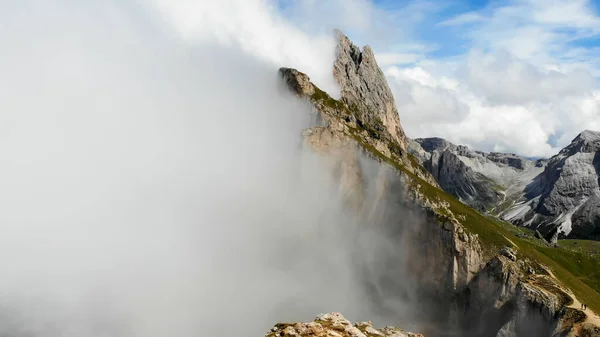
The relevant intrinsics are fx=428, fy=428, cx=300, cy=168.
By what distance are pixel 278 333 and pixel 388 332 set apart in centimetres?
3645

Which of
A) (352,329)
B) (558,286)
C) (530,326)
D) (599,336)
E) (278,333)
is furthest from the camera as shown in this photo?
(558,286)

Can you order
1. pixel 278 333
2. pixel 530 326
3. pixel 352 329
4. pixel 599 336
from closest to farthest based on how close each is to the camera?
pixel 278 333 → pixel 352 329 → pixel 599 336 → pixel 530 326

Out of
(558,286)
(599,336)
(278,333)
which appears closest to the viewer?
(278,333)

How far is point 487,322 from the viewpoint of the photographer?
19712 cm

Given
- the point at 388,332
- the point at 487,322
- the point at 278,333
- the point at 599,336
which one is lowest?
the point at 487,322

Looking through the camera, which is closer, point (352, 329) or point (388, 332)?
point (352, 329)

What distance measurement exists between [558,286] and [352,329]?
152m

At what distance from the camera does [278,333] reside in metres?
69.1

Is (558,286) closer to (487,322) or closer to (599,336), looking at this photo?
(487,322)

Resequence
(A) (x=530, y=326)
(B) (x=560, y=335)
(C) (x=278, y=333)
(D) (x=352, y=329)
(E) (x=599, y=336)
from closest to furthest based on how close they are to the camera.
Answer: (C) (x=278, y=333)
(D) (x=352, y=329)
(E) (x=599, y=336)
(B) (x=560, y=335)
(A) (x=530, y=326)

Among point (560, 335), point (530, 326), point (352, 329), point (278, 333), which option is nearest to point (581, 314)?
point (560, 335)

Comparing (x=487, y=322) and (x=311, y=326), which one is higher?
(x=311, y=326)

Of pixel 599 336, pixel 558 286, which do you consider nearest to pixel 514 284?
pixel 558 286

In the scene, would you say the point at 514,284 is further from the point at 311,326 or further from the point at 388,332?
the point at 311,326
